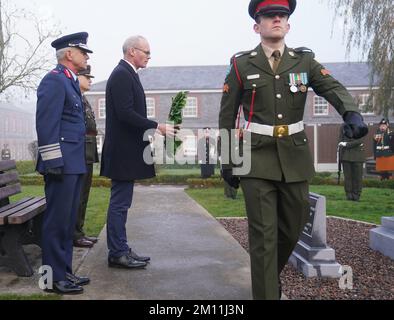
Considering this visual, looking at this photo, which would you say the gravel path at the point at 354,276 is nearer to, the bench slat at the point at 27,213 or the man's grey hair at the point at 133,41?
the bench slat at the point at 27,213

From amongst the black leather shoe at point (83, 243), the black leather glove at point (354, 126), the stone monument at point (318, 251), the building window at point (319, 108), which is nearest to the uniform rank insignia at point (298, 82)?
the black leather glove at point (354, 126)

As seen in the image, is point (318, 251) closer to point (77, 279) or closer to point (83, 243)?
point (77, 279)

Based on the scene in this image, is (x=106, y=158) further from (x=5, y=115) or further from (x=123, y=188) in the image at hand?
(x=5, y=115)

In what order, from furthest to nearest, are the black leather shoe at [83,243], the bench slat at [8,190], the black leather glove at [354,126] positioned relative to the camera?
the black leather shoe at [83,243]
the bench slat at [8,190]
the black leather glove at [354,126]

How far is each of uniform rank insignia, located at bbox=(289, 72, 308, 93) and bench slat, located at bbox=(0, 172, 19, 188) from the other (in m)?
3.19

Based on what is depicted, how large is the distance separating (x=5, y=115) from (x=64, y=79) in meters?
73.3

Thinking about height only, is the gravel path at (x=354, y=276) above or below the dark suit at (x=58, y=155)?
below

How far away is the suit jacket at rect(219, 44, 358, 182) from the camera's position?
328cm

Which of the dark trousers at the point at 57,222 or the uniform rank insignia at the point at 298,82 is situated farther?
the dark trousers at the point at 57,222

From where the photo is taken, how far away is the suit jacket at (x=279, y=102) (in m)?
Answer: 3.28

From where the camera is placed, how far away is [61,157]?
3.74 metres

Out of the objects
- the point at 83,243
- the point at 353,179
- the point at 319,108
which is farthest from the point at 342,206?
the point at 319,108

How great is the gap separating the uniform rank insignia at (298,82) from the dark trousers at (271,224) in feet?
2.23
